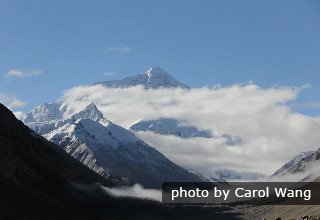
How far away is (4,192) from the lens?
197 metres

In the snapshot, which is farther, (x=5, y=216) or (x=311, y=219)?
(x=5, y=216)

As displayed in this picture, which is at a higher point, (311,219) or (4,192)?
(4,192)

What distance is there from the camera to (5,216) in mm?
156000

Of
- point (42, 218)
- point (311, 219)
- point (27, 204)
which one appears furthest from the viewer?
point (27, 204)

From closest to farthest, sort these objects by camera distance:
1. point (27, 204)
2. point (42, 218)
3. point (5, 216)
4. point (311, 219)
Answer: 1. point (311, 219)
2. point (5, 216)
3. point (42, 218)
4. point (27, 204)

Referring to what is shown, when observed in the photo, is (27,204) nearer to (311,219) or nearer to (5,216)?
(5,216)

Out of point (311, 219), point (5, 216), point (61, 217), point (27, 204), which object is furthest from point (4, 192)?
point (311, 219)

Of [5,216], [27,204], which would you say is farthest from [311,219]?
[27,204]

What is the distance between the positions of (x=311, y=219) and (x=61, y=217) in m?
92.5

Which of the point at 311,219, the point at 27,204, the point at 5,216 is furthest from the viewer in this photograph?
the point at 27,204

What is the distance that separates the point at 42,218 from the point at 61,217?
50.8 ft

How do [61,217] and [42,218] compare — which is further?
[61,217]

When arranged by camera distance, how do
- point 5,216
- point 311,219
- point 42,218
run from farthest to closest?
1. point 42,218
2. point 5,216
3. point 311,219

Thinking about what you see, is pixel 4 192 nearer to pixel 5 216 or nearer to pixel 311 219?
pixel 5 216
